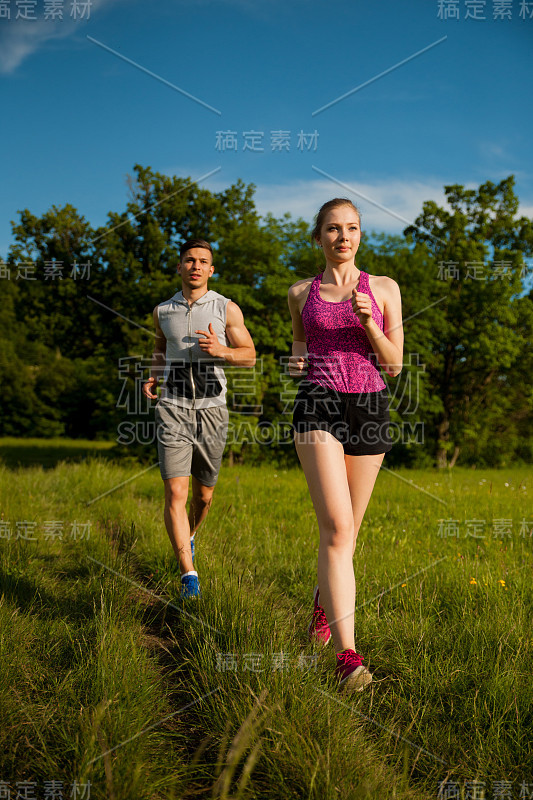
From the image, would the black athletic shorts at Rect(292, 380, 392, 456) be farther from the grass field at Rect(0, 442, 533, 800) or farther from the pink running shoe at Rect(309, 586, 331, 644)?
the grass field at Rect(0, 442, 533, 800)

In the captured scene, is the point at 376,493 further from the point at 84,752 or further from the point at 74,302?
the point at 74,302

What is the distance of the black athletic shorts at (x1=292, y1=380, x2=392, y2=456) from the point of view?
Answer: 9.68ft

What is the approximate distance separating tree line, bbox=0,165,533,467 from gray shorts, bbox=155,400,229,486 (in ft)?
31.7

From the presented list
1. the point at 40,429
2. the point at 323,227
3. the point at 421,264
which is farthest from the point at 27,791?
the point at 40,429

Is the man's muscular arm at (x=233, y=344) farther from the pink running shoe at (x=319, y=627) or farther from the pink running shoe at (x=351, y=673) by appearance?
the pink running shoe at (x=351, y=673)

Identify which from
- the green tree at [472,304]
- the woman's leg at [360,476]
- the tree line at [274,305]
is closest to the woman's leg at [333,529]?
the woman's leg at [360,476]

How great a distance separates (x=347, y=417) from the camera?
2953mm

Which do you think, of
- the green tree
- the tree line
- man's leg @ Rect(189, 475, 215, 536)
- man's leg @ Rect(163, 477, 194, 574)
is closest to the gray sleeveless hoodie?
man's leg @ Rect(163, 477, 194, 574)

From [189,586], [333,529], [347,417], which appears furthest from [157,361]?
[333,529]

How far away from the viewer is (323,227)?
3.14 metres

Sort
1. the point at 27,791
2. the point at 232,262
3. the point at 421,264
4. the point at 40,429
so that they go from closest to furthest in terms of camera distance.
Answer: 1. the point at 27,791
2. the point at 232,262
3. the point at 421,264
4. the point at 40,429

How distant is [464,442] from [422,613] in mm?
19697

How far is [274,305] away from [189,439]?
38.2 feet

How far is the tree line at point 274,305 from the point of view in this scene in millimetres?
15398
